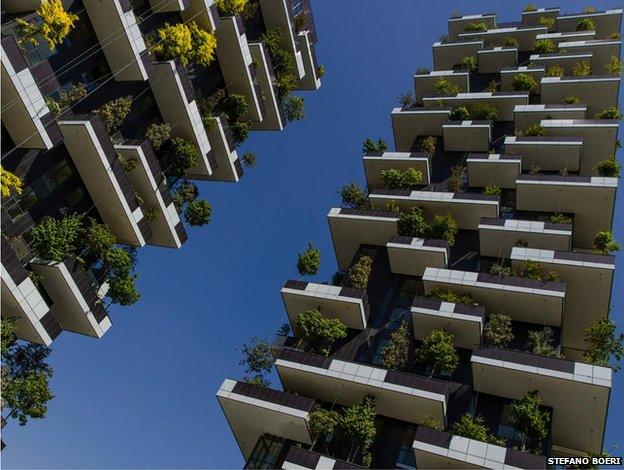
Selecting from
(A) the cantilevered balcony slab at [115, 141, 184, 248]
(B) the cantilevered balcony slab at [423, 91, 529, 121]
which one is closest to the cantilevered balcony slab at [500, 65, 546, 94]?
(B) the cantilevered balcony slab at [423, 91, 529, 121]

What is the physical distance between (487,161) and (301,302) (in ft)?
64.6

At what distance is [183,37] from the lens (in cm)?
3484

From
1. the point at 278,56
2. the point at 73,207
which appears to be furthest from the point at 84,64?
the point at 278,56

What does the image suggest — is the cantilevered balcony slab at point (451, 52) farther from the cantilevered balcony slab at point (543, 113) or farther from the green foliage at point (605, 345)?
the green foliage at point (605, 345)

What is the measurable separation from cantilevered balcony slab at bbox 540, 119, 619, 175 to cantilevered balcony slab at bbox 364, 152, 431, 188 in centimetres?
1076

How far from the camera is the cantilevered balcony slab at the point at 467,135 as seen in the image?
47656 mm

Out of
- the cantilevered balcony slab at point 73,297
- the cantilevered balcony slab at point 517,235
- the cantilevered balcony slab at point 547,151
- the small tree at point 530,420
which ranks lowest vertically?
the small tree at point 530,420

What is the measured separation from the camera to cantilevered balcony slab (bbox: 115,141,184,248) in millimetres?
33562

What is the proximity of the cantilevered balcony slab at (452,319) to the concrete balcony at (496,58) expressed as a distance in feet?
121

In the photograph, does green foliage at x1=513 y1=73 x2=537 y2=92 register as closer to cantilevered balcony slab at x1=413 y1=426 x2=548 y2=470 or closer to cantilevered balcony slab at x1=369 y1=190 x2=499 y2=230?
cantilevered balcony slab at x1=369 y1=190 x2=499 y2=230

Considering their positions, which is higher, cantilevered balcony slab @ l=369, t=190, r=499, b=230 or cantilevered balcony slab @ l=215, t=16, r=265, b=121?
cantilevered balcony slab @ l=215, t=16, r=265, b=121

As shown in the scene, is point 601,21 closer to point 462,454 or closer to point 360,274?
point 360,274

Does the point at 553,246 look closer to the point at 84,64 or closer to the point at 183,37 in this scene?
the point at 183,37

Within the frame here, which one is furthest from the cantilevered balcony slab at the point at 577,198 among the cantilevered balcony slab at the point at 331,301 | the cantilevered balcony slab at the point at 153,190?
the cantilevered balcony slab at the point at 153,190
